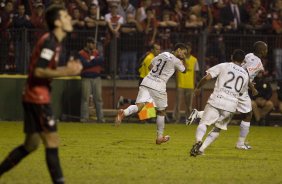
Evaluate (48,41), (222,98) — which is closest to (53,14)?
(48,41)

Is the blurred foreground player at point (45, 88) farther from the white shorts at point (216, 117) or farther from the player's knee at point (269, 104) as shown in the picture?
the player's knee at point (269, 104)

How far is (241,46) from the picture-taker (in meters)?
26.7

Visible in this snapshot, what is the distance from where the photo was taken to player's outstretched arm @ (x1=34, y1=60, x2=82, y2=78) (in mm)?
9766

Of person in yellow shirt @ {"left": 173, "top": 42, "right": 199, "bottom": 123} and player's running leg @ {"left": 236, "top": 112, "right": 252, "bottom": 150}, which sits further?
person in yellow shirt @ {"left": 173, "top": 42, "right": 199, "bottom": 123}

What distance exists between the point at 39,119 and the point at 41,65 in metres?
0.65

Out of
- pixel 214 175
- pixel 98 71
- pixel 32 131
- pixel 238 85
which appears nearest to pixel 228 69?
pixel 238 85

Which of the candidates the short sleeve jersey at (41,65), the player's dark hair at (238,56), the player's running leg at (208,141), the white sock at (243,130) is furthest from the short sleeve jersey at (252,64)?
the short sleeve jersey at (41,65)

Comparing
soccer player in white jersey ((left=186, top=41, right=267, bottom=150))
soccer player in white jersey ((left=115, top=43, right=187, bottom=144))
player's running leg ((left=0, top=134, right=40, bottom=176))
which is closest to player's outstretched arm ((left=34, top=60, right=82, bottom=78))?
player's running leg ((left=0, top=134, right=40, bottom=176))

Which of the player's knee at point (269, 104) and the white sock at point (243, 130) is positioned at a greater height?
the white sock at point (243, 130)

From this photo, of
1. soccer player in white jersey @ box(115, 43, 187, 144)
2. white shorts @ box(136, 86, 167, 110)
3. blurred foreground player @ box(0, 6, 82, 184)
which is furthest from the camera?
white shorts @ box(136, 86, 167, 110)

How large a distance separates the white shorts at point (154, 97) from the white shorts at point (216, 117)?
3410 mm

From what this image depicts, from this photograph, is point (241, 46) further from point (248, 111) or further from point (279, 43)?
point (248, 111)

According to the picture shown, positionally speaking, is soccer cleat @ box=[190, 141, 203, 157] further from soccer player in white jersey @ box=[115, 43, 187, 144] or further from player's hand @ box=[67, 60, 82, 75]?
A: player's hand @ box=[67, 60, 82, 75]

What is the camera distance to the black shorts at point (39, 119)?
394 inches
